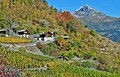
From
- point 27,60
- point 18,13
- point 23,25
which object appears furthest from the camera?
point 18,13

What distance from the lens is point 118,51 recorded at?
61750 millimetres

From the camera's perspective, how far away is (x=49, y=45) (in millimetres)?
50750

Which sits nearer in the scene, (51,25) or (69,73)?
(69,73)

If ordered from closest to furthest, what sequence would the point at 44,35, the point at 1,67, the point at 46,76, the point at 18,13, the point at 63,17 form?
1. the point at 1,67
2. the point at 46,76
3. the point at 44,35
4. the point at 18,13
5. the point at 63,17

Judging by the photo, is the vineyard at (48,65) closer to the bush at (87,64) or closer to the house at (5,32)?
the bush at (87,64)

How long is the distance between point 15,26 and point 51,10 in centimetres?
1592

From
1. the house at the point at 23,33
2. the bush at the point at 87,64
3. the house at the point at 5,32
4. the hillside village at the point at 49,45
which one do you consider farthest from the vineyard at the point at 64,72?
the house at the point at 23,33

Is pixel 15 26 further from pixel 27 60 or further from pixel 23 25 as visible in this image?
pixel 27 60

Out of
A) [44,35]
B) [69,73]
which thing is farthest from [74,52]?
[69,73]

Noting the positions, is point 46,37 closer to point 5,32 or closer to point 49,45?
point 49,45

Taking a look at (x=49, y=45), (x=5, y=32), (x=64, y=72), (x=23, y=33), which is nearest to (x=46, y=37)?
(x=23, y=33)

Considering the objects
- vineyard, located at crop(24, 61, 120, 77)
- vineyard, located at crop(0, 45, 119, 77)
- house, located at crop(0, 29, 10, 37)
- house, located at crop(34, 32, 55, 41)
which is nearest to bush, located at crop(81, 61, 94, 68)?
vineyard, located at crop(0, 45, 119, 77)

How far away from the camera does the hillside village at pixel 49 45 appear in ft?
126

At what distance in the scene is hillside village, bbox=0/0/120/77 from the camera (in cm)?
3834
